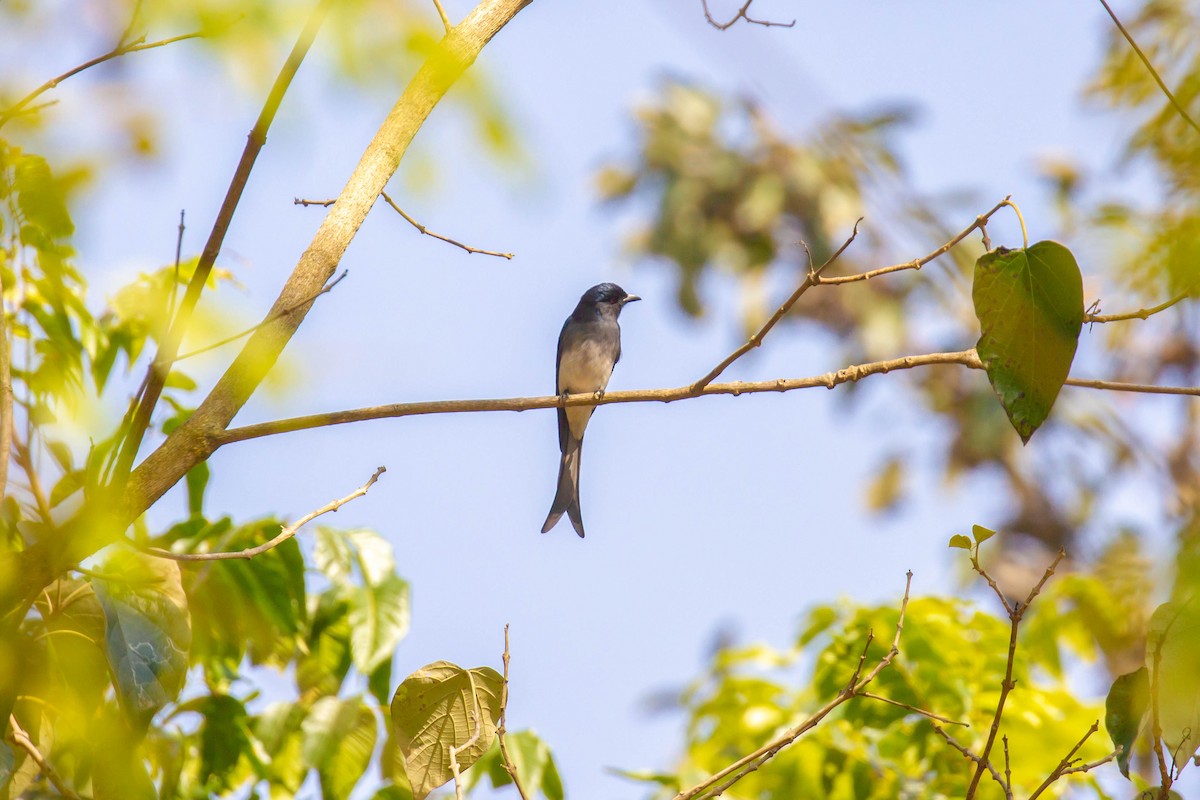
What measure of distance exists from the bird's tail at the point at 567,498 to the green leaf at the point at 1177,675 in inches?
126

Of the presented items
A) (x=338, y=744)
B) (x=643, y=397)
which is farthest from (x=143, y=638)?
(x=643, y=397)

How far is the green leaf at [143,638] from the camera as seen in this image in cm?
225

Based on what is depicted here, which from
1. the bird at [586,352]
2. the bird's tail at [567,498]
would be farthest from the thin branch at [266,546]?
the bird at [586,352]

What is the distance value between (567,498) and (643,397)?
2795 mm

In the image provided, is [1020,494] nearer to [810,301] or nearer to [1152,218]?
[810,301]

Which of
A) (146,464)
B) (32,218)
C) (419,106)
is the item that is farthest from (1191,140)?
(146,464)

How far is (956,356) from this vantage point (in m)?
2.61

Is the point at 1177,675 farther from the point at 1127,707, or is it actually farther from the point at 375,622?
the point at 375,622

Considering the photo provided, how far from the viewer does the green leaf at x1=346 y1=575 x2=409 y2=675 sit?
300 centimetres

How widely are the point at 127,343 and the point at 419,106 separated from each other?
4.73 ft

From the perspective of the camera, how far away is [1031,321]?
2355mm

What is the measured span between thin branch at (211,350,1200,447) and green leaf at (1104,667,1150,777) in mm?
590

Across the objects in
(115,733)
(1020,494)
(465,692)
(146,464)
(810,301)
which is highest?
(810,301)

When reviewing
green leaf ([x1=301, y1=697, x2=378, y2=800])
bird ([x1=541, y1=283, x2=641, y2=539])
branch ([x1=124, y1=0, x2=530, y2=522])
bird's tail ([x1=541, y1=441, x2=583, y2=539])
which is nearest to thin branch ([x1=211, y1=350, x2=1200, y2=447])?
branch ([x1=124, y1=0, x2=530, y2=522])
